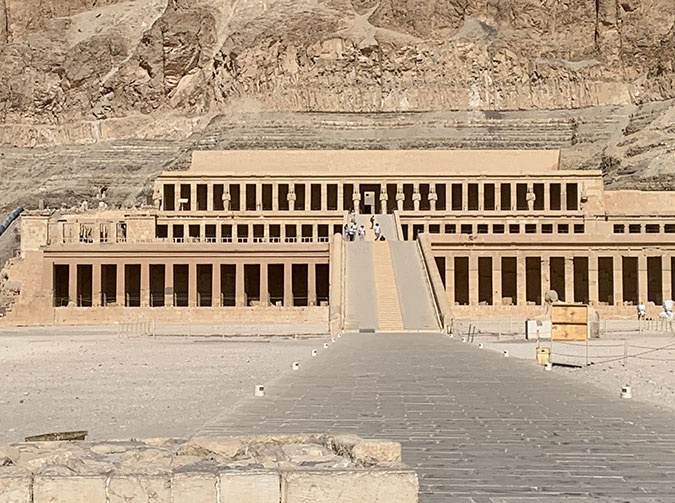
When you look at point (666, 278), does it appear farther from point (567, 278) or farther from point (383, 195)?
point (383, 195)

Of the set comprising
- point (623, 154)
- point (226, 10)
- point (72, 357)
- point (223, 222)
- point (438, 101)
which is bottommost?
point (72, 357)

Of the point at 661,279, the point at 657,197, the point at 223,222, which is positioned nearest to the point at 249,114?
the point at 223,222

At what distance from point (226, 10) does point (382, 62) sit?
27.9 m

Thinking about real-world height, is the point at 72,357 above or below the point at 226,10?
below

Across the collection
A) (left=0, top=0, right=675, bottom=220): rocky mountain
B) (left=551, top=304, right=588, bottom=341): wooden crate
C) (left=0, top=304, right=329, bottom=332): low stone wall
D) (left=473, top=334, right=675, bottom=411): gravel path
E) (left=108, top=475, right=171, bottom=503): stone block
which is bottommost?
(left=0, top=304, right=329, bottom=332): low stone wall

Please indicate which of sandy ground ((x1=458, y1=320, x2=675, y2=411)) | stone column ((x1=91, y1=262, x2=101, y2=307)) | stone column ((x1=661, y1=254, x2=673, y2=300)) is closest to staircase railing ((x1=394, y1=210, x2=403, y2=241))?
sandy ground ((x1=458, y1=320, x2=675, y2=411))

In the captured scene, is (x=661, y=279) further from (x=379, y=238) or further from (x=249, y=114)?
(x=249, y=114)

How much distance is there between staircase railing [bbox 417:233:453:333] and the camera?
1561 inches

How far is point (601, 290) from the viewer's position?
2525 inches

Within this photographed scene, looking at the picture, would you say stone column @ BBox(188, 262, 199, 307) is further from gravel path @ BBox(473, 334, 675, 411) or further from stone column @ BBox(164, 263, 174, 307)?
gravel path @ BBox(473, 334, 675, 411)

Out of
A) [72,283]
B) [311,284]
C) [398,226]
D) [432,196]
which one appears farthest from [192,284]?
[432,196]

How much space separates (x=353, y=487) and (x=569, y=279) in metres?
54.7

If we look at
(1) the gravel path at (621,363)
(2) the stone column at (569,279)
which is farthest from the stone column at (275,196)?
(1) the gravel path at (621,363)

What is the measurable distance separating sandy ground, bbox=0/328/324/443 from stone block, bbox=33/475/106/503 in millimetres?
6783
